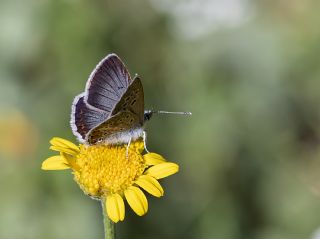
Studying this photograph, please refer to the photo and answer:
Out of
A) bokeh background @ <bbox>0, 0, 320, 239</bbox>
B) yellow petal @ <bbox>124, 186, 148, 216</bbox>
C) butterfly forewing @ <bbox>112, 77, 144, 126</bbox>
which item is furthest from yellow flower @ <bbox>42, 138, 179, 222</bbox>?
bokeh background @ <bbox>0, 0, 320, 239</bbox>

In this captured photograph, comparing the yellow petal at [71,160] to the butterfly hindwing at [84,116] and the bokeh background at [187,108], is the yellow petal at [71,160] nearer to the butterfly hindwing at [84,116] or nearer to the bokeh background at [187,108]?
the butterfly hindwing at [84,116]

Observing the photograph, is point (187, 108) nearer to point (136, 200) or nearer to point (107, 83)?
point (107, 83)

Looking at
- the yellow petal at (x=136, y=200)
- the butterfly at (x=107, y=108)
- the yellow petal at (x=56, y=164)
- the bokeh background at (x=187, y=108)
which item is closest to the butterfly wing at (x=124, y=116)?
the butterfly at (x=107, y=108)

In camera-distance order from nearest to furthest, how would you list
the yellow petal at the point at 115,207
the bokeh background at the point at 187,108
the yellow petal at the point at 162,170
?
the yellow petal at the point at 115,207, the yellow petal at the point at 162,170, the bokeh background at the point at 187,108

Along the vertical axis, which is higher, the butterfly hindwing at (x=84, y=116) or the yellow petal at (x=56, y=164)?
the butterfly hindwing at (x=84, y=116)

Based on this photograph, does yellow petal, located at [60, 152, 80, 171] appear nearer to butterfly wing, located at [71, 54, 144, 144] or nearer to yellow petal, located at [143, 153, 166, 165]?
butterfly wing, located at [71, 54, 144, 144]

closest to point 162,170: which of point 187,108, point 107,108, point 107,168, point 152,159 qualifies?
point 152,159

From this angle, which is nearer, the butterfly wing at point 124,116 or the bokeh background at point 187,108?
the butterfly wing at point 124,116

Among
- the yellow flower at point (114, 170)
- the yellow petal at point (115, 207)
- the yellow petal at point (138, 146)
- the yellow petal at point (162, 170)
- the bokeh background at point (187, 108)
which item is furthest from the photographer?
the bokeh background at point (187, 108)
